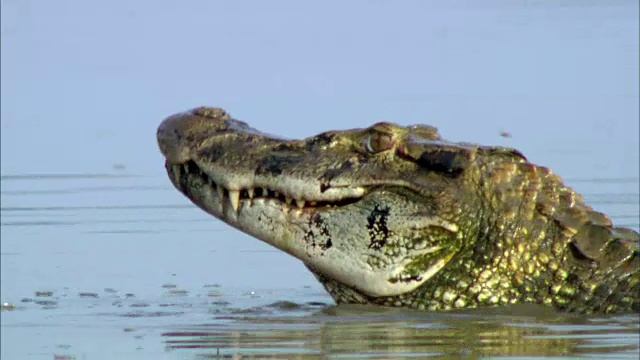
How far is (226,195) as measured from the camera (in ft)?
28.7

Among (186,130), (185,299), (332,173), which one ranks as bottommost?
(185,299)

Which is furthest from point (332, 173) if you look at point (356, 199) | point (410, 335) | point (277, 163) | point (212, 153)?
point (410, 335)

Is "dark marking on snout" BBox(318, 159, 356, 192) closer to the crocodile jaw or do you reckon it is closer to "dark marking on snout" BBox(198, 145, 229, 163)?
the crocodile jaw

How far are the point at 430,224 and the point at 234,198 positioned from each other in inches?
36.3

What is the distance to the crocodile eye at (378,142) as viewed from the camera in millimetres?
8641

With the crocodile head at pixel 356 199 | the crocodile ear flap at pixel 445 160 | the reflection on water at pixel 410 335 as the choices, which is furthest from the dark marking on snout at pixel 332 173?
the reflection on water at pixel 410 335

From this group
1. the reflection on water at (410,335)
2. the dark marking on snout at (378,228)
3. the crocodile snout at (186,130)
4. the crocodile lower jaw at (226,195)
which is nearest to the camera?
the reflection on water at (410,335)

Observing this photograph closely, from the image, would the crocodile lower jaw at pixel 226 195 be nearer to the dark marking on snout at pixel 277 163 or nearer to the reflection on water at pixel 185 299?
the dark marking on snout at pixel 277 163

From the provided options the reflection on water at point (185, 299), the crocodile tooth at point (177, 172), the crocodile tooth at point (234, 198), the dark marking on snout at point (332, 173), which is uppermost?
the dark marking on snout at point (332, 173)

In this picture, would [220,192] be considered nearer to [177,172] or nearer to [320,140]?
[177,172]

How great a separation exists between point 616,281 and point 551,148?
517 cm

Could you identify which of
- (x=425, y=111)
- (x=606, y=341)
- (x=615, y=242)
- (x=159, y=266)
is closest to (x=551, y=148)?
(x=425, y=111)

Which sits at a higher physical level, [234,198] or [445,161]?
[445,161]

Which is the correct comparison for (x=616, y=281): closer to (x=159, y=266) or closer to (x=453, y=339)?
(x=453, y=339)
